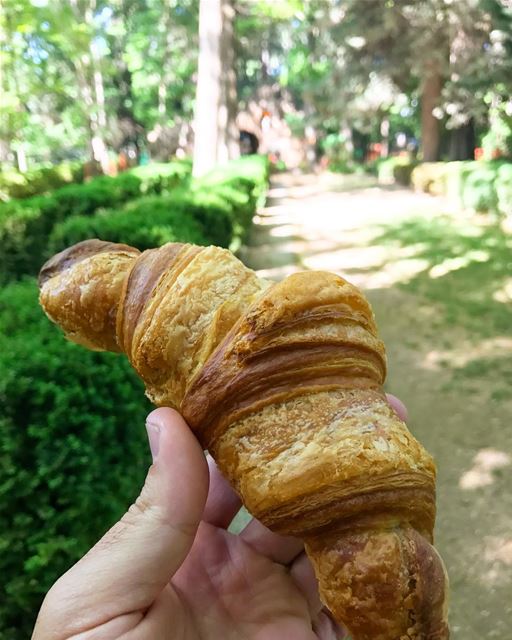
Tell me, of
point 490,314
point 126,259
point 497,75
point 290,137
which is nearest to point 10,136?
point 497,75

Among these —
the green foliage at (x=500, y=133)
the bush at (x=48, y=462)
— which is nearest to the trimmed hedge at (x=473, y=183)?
the green foliage at (x=500, y=133)

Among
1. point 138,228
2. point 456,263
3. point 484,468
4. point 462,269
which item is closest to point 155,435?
point 138,228

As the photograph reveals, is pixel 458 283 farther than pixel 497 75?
No

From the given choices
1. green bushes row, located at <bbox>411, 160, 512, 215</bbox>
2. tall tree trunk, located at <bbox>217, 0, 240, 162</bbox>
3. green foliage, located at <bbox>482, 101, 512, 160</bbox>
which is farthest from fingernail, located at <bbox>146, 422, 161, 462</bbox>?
green foliage, located at <bbox>482, 101, 512, 160</bbox>

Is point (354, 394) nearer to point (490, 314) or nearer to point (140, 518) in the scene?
point (140, 518)

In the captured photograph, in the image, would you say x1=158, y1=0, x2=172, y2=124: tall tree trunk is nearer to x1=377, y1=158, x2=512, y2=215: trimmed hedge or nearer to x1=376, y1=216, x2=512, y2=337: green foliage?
x1=377, y1=158, x2=512, y2=215: trimmed hedge

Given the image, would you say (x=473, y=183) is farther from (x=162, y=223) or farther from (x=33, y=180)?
(x=33, y=180)
